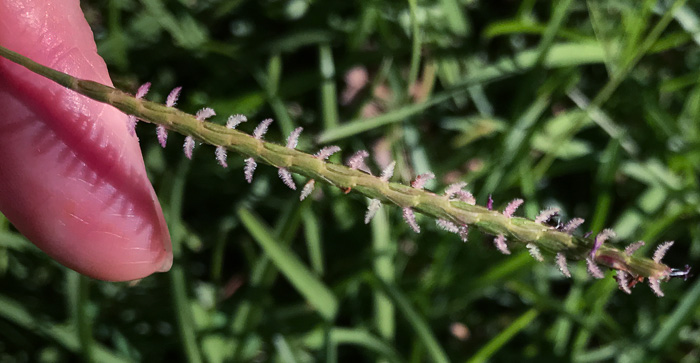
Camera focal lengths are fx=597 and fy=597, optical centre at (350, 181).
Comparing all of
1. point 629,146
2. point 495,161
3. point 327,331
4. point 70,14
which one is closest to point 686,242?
point 629,146

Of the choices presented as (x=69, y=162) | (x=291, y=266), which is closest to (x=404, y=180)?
(x=291, y=266)

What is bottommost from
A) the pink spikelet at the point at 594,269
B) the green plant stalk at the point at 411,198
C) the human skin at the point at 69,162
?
the pink spikelet at the point at 594,269

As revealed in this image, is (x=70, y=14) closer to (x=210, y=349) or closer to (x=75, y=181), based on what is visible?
(x=75, y=181)

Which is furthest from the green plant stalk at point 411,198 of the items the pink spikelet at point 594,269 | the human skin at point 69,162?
the human skin at point 69,162

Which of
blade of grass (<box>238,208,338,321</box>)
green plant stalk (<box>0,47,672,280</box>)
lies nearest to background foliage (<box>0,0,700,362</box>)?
blade of grass (<box>238,208,338,321</box>)

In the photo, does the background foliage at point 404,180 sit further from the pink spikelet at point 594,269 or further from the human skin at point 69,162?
the pink spikelet at point 594,269

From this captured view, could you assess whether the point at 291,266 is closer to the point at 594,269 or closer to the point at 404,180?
the point at 404,180
